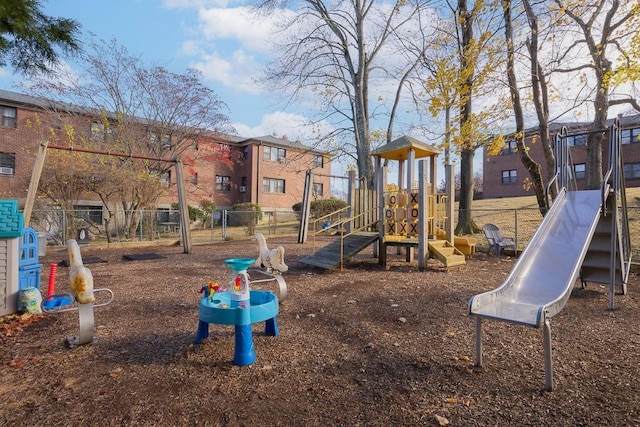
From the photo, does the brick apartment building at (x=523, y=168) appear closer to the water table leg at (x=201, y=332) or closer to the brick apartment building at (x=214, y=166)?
the brick apartment building at (x=214, y=166)

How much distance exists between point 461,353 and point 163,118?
61.0 feet

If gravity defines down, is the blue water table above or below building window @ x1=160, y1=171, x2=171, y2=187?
below

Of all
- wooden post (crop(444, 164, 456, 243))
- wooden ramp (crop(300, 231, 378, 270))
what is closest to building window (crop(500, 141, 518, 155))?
wooden post (crop(444, 164, 456, 243))

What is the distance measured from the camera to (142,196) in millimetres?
16844

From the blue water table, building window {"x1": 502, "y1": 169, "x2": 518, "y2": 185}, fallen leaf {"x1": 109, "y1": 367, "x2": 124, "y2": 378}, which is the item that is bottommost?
fallen leaf {"x1": 109, "y1": 367, "x2": 124, "y2": 378}

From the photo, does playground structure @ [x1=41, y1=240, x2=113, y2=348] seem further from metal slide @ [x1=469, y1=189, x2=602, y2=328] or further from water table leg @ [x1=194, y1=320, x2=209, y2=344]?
metal slide @ [x1=469, y1=189, x2=602, y2=328]

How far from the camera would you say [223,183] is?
3044 centimetres

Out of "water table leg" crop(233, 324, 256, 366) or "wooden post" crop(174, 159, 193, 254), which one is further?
"wooden post" crop(174, 159, 193, 254)

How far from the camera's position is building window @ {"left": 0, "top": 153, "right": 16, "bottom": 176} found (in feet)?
63.6

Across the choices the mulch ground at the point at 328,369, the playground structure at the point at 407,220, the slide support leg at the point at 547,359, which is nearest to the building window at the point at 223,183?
the playground structure at the point at 407,220

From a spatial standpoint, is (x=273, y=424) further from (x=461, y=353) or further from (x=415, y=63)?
(x=415, y=63)

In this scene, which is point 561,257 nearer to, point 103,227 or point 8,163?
point 103,227

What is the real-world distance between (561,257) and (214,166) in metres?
27.1

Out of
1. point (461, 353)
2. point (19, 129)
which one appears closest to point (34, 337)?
point (461, 353)
